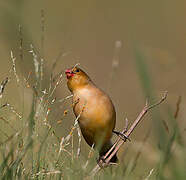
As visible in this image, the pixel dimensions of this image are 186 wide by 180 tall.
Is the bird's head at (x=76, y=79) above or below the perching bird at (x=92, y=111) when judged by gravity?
above

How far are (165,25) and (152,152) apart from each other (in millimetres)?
6707

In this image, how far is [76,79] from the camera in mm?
2396

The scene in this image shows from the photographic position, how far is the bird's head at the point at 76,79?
2373mm

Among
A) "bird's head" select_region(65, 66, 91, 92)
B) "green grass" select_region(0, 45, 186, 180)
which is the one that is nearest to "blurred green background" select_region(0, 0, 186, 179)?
"bird's head" select_region(65, 66, 91, 92)

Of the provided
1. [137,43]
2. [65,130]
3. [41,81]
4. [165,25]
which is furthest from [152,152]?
[165,25]

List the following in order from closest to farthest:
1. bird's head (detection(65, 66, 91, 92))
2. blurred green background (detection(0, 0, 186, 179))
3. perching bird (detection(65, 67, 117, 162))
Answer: perching bird (detection(65, 67, 117, 162)) < bird's head (detection(65, 66, 91, 92)) < blurred green background (detection(0, 0, 186, 179))

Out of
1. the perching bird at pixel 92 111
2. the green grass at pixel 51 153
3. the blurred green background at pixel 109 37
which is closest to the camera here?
the green grass at pixel 51 153

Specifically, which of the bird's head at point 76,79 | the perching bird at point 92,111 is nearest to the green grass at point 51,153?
the perching bird at point 92,111

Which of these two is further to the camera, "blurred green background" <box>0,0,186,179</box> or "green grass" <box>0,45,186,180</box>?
"blurred green background" <box>0,0,186,179</box>

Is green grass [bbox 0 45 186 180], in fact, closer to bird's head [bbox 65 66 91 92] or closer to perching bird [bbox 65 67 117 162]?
perching bird [bbox 65 67 117 162]

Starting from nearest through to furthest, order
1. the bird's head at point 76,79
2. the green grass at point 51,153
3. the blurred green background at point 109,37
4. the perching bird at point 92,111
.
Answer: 1. the green grass at point 51,153
2. the perching bird at point 92,111
3. the bird's head at point 76,79
4. the blurred green background at point 109,37

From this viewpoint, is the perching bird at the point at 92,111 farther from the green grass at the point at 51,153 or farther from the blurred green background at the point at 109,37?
the blurred green background at the point at 109,37

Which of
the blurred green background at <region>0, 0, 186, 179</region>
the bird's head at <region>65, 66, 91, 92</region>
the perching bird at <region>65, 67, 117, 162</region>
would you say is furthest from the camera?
the blurred green background at <region>0, 0, 186, 179</region>

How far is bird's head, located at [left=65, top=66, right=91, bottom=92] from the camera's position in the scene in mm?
2373
